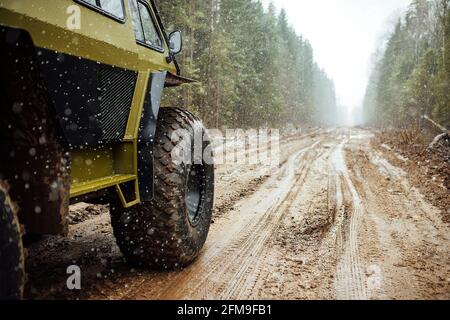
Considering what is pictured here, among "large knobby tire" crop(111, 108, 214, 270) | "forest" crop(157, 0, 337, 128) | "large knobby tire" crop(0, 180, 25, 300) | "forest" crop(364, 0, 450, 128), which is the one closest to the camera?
"large knobby tire" crop(0, 180, 25, 300)

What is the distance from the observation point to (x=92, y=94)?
2238 mm

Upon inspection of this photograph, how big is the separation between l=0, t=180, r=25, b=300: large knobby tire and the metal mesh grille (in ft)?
2.99

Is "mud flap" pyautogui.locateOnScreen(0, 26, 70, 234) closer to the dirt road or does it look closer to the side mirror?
the dirt road

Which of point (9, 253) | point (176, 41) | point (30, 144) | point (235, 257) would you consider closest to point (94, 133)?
point (30, 144)

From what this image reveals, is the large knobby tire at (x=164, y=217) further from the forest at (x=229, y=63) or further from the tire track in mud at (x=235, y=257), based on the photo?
the forest at (x=229, y=63)

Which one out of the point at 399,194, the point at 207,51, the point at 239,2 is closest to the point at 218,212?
the point at 399,194

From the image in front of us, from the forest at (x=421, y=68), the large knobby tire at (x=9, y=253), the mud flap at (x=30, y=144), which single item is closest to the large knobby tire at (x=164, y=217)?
the mud flap at (x=30, y=144)

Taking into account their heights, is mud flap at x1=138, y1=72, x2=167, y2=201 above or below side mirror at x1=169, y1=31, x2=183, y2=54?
below

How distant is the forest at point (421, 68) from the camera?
776 inches

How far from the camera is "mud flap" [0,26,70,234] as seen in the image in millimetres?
1646

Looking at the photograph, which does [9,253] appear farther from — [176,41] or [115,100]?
[176,41]

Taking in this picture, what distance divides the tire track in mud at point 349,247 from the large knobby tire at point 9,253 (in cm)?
227

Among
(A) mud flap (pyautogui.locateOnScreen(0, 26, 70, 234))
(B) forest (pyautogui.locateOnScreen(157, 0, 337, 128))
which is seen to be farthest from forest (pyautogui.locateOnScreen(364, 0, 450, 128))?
(A) mud flap (pyautogui.locateOnScreen(0, 26, 70, 234))
